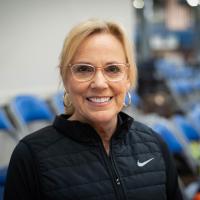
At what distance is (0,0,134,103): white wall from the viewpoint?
15.1 ft

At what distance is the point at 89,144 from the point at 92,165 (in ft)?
0.25

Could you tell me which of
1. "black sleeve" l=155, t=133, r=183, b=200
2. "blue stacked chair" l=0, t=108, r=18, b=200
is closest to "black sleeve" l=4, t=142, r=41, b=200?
"black sleeve" l=155, t=133, r=183, b=200

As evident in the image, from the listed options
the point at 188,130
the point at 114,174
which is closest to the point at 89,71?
the point at 114,174

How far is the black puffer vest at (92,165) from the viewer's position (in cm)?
130

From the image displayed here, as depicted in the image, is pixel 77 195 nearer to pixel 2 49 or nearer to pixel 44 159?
pixel 44 159

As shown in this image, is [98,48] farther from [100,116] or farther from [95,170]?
[95,170]

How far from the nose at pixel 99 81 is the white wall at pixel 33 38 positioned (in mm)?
3256

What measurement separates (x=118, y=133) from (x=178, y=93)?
21.1ft

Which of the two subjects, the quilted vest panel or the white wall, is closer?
Result: the quilted vest panel

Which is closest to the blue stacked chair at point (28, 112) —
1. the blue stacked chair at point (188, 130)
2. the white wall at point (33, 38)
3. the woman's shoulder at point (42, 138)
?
the white wall at point (33, 38)

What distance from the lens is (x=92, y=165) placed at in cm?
134

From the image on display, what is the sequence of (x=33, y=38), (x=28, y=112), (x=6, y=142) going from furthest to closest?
(x=33, y=38) < (x=28, y=112) < (x=6, y=142)

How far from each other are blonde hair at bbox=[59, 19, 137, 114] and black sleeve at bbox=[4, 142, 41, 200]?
0.31 meters

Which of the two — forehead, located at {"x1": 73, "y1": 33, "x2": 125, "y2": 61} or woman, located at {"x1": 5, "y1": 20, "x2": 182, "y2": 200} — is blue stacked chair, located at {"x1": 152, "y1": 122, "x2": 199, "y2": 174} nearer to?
woman, located at {"x1": 5, "y1": 20, "x2": 182, "y2": 200}
